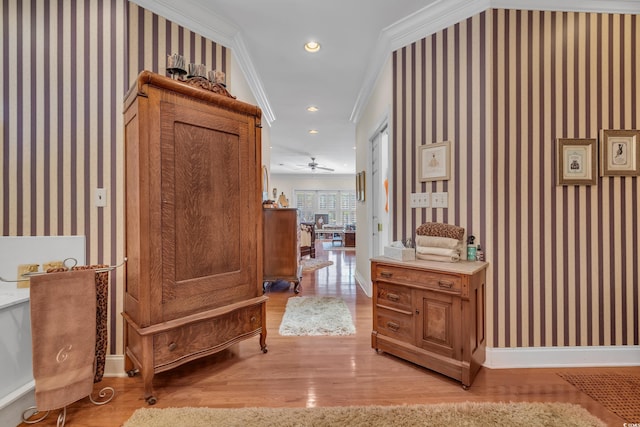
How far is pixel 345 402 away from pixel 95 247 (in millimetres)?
2047

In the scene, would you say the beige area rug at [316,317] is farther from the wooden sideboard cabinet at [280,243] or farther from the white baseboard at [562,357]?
the white baseboard at [562,357]

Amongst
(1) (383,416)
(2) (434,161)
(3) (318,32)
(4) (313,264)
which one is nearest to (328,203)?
(4) (313,264)

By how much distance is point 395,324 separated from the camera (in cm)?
223

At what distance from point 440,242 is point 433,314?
0.54 meters

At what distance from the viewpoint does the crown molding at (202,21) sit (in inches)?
87.0

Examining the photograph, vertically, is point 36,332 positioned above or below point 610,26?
below

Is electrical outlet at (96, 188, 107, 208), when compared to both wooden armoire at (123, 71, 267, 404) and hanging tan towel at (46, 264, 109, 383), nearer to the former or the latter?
wooden armoire at (123, 71, 267, 404)

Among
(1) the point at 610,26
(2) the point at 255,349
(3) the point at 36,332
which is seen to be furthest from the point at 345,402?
(1) the point at 610,26

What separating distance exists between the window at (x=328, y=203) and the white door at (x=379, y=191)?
7.86 metres

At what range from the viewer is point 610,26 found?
220 cm

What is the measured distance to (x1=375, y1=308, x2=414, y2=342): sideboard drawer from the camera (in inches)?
84.8

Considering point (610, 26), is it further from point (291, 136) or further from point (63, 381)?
point (291, 136)

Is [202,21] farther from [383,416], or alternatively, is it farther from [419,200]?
[383,416]

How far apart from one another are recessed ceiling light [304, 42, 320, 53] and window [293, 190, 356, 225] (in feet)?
29.4
